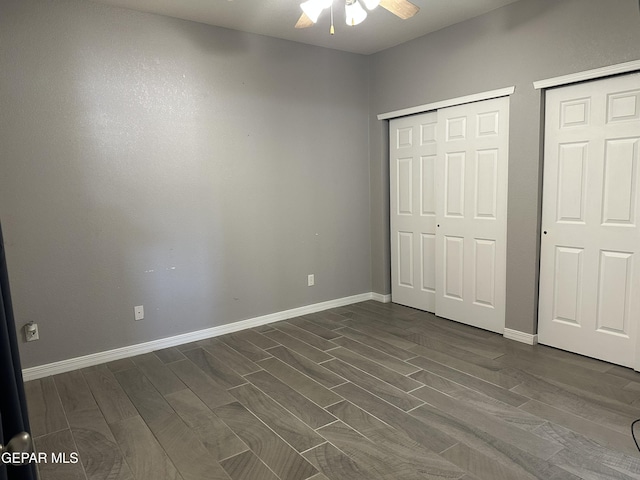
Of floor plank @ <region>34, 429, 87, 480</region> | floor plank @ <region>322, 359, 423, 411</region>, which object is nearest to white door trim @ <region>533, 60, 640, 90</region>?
floor plank @ <region>322, 359, 423, 411</region>

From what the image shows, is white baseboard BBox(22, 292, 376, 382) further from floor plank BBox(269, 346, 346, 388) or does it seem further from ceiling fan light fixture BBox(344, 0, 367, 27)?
ceiling fan light fixture BBox(344, 0, 367, 27)

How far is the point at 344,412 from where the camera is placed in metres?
2.49

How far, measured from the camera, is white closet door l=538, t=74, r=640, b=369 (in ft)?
9.42

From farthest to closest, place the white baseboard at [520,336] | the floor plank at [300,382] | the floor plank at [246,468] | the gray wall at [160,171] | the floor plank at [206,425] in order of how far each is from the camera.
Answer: the white baseboard at [520,336]
the gray wall at [160,171]
the floor plank at [300,382]
the floor plank at [206,425]
the floor plank at [246,468]

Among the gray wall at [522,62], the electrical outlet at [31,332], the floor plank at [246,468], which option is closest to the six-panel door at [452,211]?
the gray wall at [522,62]

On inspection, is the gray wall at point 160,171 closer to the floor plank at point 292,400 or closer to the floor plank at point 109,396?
the floor plank at point 109,396

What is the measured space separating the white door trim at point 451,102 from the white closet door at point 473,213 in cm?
5

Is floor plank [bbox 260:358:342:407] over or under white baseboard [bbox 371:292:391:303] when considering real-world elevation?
under

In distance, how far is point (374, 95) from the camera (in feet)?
15.1

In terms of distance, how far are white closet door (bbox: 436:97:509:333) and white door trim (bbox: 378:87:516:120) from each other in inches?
1.9

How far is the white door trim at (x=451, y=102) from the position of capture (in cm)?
344

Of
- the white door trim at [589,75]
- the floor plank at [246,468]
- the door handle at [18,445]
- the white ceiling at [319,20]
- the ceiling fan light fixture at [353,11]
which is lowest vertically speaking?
the floor plank at [246,468]

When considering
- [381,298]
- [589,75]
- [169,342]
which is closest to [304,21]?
[589,75]

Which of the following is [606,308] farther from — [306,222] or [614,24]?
[306,222]
